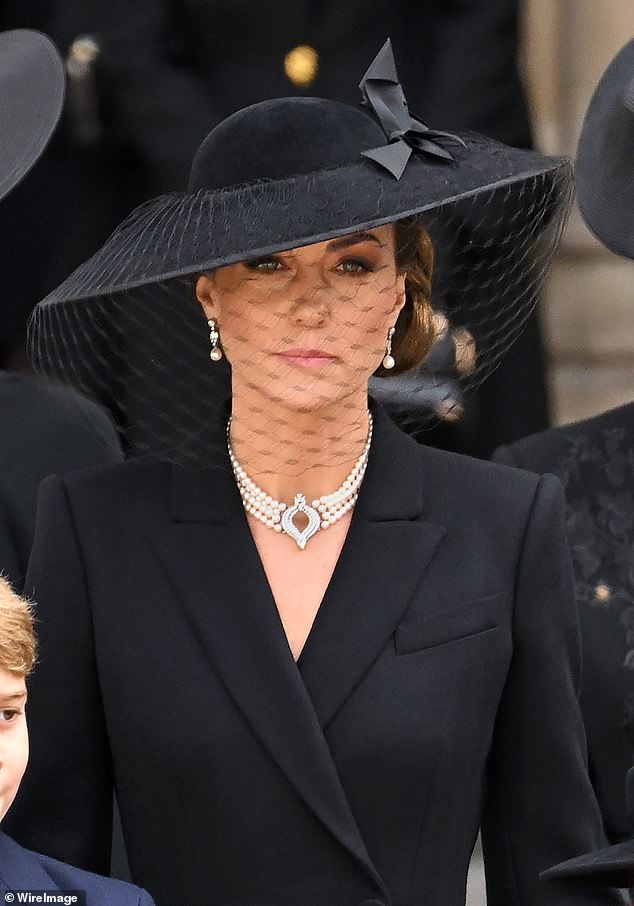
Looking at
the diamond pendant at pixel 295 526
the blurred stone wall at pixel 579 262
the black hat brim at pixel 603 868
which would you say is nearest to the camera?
the black hat brim at pixel 603 868

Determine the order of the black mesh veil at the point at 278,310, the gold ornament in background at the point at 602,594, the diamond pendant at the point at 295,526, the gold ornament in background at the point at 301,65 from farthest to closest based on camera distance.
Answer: the gold ornament in background at the point at 301,65 < the gold ornament in background at the point at 602,594 < the diamond pendant at the point at 295,526 < the black mesh veil at the point at 278,310

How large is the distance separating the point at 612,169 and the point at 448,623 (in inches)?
32.0

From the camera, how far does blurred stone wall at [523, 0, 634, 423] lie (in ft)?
14.5

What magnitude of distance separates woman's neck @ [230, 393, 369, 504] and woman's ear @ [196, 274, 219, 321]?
110 millimetres

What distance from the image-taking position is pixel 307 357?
242 cm

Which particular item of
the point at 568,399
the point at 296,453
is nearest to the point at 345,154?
the point at 296,453

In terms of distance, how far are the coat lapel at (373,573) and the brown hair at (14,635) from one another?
45 centimetres

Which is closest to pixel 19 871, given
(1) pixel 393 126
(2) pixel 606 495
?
(1) pixel 393 126

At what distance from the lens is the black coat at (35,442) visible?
2.92 meters

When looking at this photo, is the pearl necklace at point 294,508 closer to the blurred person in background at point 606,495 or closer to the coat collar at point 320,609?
the coat collar at point 320,609

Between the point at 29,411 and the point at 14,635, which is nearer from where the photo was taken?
the point at 14,635

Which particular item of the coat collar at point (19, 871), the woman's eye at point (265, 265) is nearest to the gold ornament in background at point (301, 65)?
the woman's eye at point (265, 265)

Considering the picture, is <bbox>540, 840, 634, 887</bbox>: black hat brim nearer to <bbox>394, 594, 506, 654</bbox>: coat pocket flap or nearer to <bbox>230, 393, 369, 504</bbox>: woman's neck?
<bbox>394, 594, 506, 654</bbox>: coat pocket flap

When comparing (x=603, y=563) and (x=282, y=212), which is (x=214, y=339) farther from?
(x=603, y=563)
